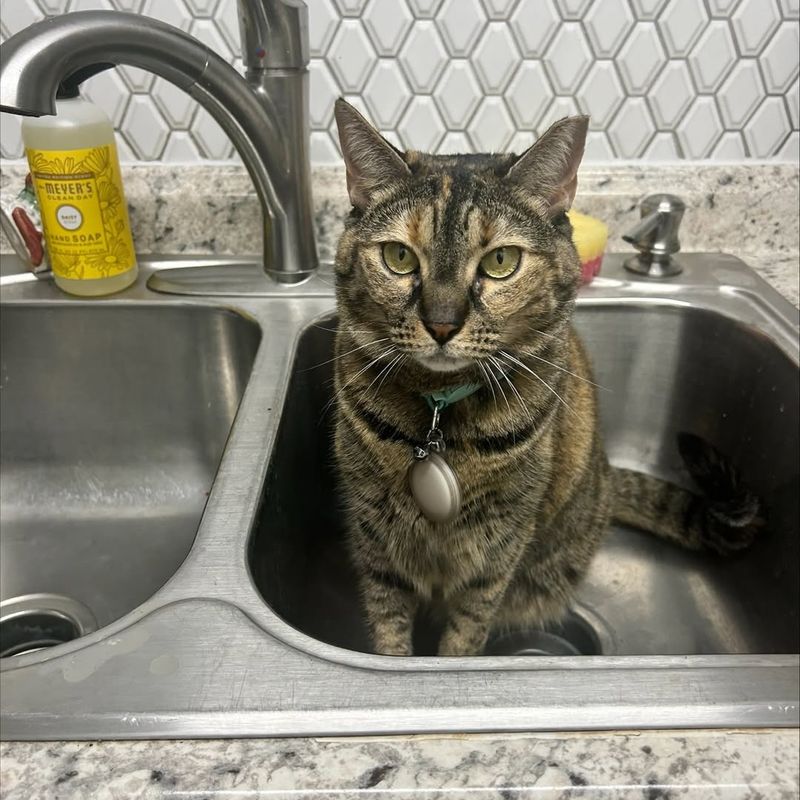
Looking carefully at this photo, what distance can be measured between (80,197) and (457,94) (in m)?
0.65

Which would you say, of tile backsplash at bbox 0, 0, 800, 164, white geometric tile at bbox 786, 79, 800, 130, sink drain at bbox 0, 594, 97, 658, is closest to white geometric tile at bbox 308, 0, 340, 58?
tile backsplash at bbox 0, 0, 800, 164

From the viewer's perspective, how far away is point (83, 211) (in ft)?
3.15

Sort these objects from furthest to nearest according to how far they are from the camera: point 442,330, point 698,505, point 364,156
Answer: point 698,505 < point 364,156 < point 442,330

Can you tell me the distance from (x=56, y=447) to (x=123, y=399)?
0.15 m

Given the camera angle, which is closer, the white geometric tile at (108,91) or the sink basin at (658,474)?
the sink basin at (658,474)

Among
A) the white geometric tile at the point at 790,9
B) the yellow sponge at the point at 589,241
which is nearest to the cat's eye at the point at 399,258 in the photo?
the yellow sponge at the point at 589,241

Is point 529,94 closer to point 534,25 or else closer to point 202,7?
point 534,25

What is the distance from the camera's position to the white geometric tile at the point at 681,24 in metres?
1.05

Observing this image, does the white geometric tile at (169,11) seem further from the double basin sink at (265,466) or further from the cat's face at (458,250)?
the cat's face at (458,250)

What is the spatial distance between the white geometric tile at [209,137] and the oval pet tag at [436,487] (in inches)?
30.1

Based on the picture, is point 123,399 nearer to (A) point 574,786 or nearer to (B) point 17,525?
(B) point 17,525

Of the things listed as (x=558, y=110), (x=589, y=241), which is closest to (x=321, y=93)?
(x=558, y=110)

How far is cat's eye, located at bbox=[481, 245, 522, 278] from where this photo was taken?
663 millimetres

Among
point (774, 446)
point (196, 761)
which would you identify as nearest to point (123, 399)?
point (196, 761)
